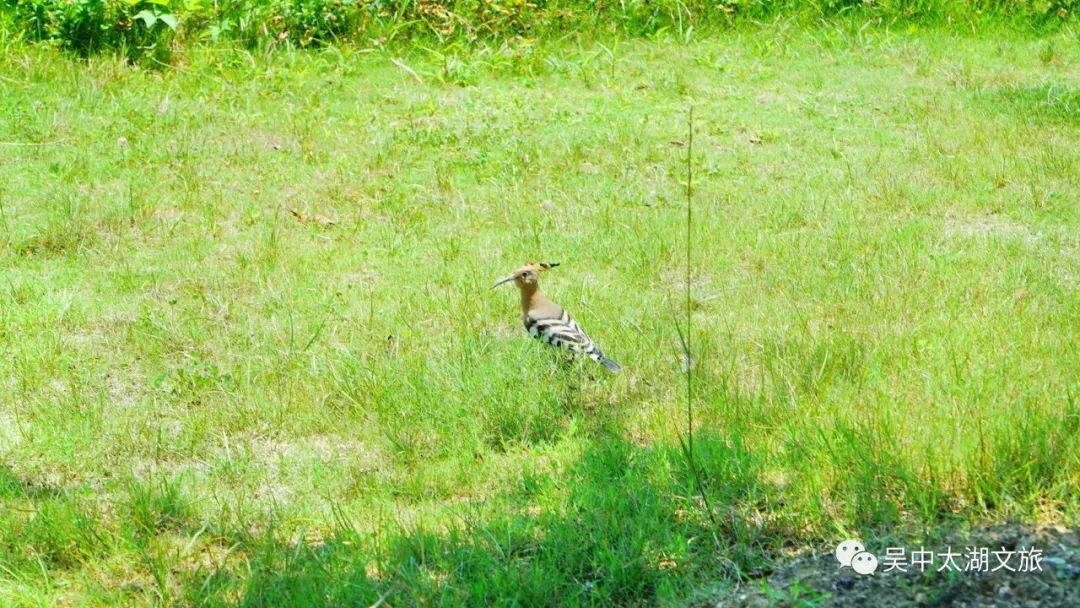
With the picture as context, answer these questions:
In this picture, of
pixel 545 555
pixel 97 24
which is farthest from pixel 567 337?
pixel 97 24

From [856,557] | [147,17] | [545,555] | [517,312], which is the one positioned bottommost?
[517,312]

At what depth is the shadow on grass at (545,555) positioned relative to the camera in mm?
4684

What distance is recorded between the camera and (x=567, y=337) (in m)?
6.76

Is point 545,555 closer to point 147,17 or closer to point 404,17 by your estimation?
point 147,17

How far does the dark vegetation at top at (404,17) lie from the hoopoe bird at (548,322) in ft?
19.6

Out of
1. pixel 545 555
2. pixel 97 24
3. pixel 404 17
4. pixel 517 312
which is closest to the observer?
pixel 545 555

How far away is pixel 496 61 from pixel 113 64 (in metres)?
3.40

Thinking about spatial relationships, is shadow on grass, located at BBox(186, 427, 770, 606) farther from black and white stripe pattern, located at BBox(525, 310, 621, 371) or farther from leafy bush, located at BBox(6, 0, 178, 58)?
leafy bush, located at BBox(6, 0, 178, 58)

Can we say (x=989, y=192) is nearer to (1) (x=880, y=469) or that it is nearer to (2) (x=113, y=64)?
(1) (x=880, y=469)

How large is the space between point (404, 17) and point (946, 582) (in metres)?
9.86

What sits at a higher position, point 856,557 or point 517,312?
point 856,557

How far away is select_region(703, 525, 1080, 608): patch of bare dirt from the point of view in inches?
173

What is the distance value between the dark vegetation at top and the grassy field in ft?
1.18

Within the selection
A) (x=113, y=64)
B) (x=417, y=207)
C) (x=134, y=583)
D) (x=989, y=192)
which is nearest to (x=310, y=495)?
(x=134, y=583)
